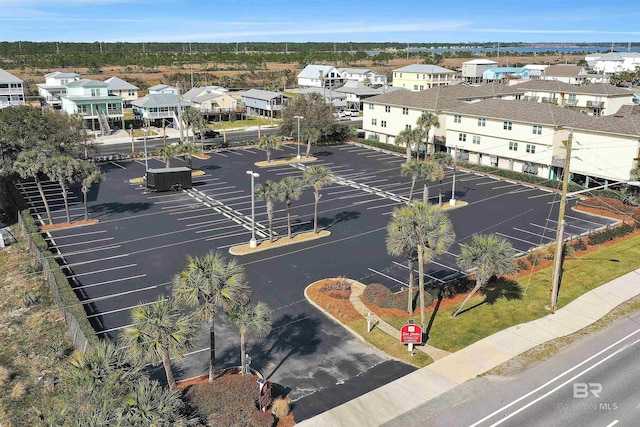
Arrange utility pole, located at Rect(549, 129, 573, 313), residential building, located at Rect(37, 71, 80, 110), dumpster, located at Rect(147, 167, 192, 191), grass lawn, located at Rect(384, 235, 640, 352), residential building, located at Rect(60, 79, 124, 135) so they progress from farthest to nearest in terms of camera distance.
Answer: residential building, located at Rect(37, 71, 80, 110) < residential building, located at Rect(60, 79, 124, 135) < dumpster, located at Rect(147, 167, 192, 191) < utility pole, located at Rect(549, 129, 573, 313) < grass lawn, located at Rect(384, 235, 640, 352)

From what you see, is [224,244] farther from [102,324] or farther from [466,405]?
[466,405]

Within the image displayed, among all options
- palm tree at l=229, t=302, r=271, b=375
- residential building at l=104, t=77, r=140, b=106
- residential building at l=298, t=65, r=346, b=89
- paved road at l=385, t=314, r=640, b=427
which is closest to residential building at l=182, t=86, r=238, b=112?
residential building at l=104, t=77, r=140, b=106

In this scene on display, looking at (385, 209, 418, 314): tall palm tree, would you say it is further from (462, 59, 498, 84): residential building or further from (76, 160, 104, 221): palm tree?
(462, 59, 498, 84): residential building

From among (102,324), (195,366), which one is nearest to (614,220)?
(195,366)

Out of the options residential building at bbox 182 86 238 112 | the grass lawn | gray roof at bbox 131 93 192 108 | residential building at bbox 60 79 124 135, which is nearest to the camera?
the grass lawn

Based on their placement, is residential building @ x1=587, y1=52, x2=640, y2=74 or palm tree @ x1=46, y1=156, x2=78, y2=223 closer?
palm tree @ x1=46, y1=156, x2=78, y2=223

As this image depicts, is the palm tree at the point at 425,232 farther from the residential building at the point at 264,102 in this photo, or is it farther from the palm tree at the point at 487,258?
the residential building at the point at 264,102

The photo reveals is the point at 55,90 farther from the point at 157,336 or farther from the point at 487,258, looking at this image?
the point at 487,258
